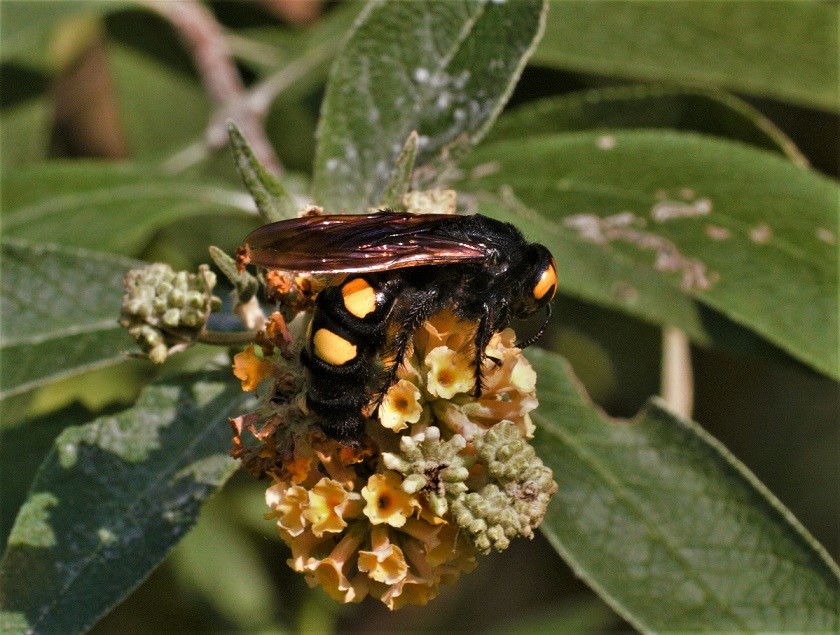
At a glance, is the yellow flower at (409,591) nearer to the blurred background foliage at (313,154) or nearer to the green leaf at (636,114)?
the blurred background foliage at (313,154)

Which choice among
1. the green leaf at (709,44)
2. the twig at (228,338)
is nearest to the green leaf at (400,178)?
the twig at (228,338)

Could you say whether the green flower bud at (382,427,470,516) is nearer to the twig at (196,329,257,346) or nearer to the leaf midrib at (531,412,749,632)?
the twig at (196,329,257,346)

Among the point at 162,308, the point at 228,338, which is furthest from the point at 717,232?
the point at 162,308

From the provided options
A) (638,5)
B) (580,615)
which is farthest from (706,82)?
(580,615)

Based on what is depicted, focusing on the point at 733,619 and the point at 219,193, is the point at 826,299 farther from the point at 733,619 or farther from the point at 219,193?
the point at 219,193

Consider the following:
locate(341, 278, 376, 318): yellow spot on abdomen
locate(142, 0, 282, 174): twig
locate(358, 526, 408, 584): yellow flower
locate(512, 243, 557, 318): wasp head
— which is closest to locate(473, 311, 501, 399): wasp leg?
locate(512, 243, 557, 318): wasp head

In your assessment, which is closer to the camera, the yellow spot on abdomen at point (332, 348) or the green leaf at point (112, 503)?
the yellow spot on abdomen at point (332, 348)
